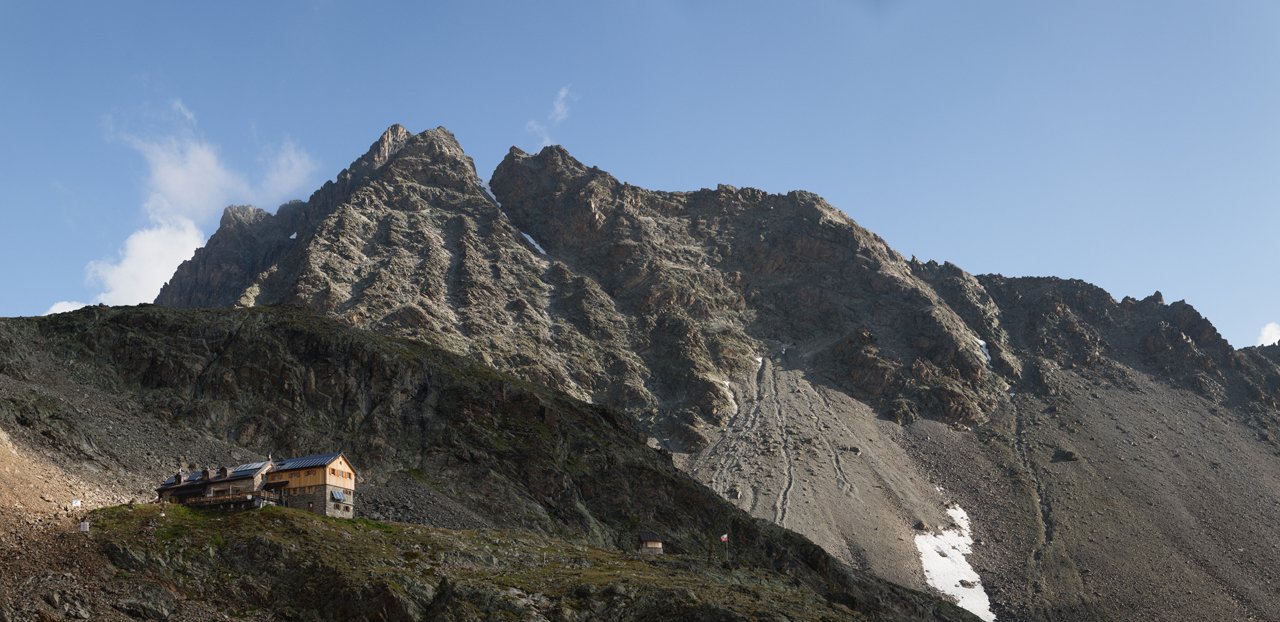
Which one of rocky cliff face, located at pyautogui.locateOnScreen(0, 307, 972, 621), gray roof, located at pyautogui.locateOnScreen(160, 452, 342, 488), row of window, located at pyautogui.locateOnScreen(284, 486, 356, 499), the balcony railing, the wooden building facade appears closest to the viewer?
rocky cliff face, located at pyautogui.locateOnScreen(0, 307, 972, 621)

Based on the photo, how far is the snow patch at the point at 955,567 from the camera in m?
145

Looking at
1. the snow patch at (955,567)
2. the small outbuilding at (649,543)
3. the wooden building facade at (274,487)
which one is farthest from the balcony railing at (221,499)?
the snow patch at (955,567)

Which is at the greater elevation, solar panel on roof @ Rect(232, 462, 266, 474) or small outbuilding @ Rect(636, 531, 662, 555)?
solar panel on roof @ Rect(232, 462, 266, 474)

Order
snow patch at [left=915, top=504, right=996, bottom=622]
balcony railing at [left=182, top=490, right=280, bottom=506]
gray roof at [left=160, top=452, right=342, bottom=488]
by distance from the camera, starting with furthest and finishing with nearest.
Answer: snow patch at [left=915, top=504, right=996, bottom=622] → gray roof at [left=160, top=452, right=342, bottom=488] → balcony railing at [left=182, top=490, right=280, bottom=506]

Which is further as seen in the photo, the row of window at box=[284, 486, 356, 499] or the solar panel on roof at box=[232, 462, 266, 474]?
the row of window at box=[284, 486, 356, 499]

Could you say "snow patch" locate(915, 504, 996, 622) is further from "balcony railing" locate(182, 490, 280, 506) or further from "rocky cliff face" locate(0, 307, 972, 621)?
"balcony railing" locate(182, 490, 280, 506)

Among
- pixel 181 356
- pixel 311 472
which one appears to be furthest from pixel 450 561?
pixel 181 356

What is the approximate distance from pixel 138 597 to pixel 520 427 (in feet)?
223

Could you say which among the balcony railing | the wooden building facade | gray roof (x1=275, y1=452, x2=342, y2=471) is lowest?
the balcony railing

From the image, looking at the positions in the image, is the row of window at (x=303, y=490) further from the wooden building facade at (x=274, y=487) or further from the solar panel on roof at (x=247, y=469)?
the solar panel on roof at (x=247, y=469)

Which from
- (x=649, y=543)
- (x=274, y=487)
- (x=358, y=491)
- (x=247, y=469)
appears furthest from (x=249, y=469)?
(x=649, y=543)

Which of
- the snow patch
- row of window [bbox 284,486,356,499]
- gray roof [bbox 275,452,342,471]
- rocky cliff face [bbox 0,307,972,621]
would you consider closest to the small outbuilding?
rocky cliff face [bbox 0,307,972,621]

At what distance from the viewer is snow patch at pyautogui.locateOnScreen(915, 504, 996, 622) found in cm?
14538

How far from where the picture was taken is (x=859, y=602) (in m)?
110
